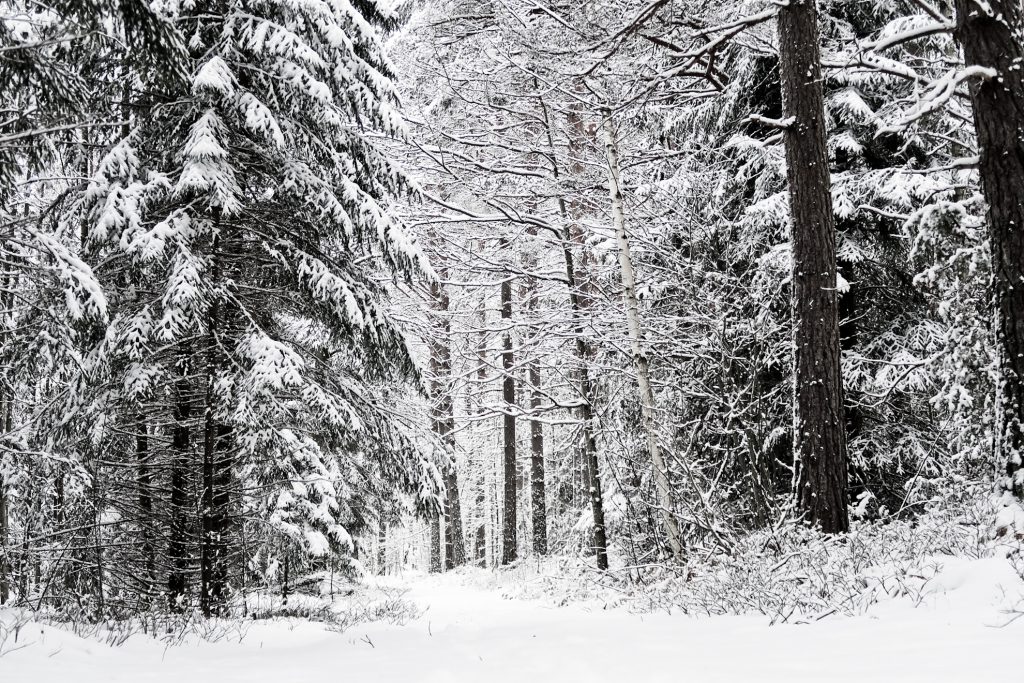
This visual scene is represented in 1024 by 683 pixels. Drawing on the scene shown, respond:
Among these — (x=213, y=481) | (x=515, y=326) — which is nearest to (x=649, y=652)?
(x=213, y=481)

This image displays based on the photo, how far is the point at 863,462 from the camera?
9.42 meters

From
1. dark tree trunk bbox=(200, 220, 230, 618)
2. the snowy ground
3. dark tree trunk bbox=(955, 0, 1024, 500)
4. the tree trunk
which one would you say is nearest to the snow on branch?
dark tree trunk bbox=(955, 0, 1024, 500)

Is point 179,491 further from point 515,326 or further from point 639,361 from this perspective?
point 639,361

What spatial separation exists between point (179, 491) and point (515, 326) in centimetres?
564

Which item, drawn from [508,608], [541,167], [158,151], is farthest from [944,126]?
[158,151]

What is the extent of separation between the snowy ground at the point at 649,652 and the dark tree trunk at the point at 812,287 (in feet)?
6.47

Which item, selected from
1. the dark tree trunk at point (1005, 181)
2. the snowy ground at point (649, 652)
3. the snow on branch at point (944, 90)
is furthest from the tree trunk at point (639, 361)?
the snow on branch at point (944, 90)

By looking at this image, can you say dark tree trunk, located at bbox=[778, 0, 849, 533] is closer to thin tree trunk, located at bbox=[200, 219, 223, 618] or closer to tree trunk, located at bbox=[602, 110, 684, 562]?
tree trunk, located at bbox=[602, 110, 684, 562]

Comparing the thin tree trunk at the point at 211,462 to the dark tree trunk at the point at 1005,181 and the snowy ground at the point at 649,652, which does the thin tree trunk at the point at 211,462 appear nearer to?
the snowy ground at the point at 649,652

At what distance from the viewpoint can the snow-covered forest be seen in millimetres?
4930

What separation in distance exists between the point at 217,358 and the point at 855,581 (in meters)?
6.75

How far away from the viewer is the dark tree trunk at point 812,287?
21.4ft

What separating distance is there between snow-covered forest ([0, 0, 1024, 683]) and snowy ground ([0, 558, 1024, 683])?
0.04 meters

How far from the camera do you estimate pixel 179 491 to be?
779 cm
